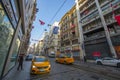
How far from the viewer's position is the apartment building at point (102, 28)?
1869cm

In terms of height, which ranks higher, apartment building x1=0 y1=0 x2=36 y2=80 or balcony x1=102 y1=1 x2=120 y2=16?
balcony x1=102 y1=1 x2=120 y2=16

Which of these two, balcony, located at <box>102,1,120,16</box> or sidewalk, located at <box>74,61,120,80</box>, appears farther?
balcony, located at <box>102,1,120,16</box>

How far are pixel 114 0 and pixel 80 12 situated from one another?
11.7 metres

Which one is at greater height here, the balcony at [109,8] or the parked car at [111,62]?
the balcony at [109,8]

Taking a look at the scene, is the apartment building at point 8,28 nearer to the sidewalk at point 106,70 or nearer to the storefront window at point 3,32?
the storefront window at point 3,32

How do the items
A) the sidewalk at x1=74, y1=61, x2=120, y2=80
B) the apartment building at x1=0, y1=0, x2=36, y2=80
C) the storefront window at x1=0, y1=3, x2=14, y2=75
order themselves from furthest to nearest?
the sidewalk at x1=74, y1=61, x2=120, y2=80 → the apartment building at x1=0, y1=0, x2=36, y2=80 → the storefront window at x1=0, y1=3, x2=14, y2=75

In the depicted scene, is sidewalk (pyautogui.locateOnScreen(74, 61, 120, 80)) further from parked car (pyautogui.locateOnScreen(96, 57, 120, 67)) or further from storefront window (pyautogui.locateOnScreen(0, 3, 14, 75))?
storefront window (pyautogui.locateOnScreen(0, 3, 14, 75))

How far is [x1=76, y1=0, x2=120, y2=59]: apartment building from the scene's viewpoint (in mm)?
18688

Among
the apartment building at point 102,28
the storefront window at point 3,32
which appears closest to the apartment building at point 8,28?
the storefront window at point 3,32

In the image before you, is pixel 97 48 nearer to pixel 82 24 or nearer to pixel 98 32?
pixel 98 32

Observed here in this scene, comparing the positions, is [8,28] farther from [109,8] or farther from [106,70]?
[109,8]

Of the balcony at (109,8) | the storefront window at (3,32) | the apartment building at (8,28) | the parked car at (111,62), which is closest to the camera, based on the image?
the storefront window at (3,32)

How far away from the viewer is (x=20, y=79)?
21.5 ft

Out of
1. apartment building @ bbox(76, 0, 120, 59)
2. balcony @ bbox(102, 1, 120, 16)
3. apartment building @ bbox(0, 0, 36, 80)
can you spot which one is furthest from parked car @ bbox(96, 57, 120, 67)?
apartment building @ bbox(0, 0, 36, 80)
